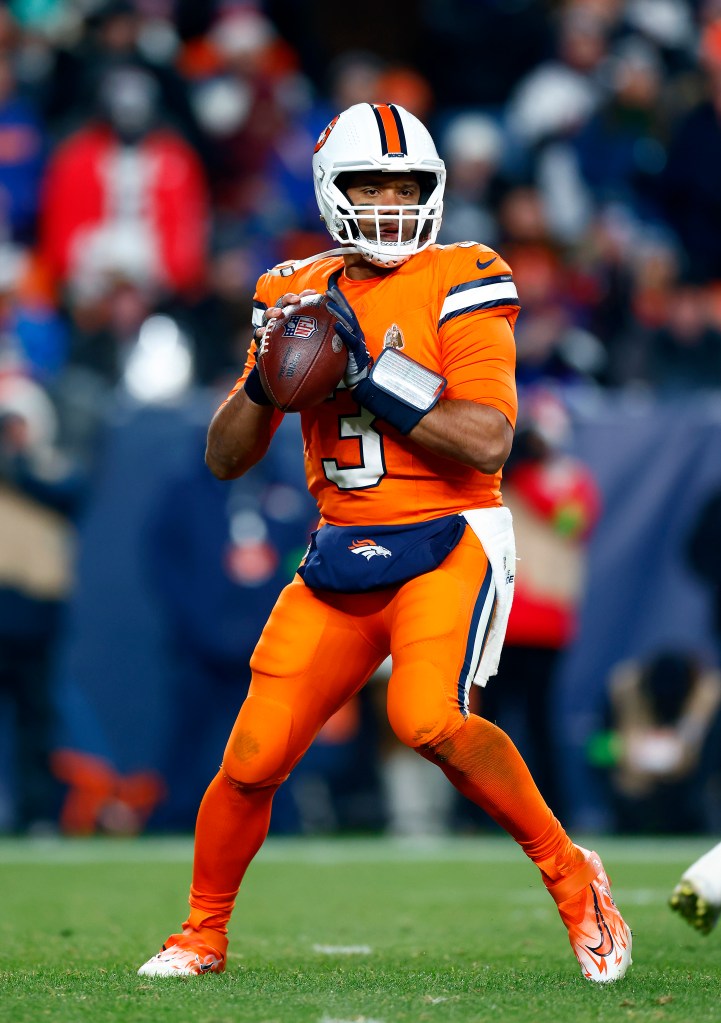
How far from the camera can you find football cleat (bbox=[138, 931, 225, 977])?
3.92 meters

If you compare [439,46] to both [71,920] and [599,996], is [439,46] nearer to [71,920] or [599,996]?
Result: [71,920]

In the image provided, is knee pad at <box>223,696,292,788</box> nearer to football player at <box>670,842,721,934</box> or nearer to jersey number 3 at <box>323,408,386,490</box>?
jersey number 3 at <box>323,408,386,490</box>

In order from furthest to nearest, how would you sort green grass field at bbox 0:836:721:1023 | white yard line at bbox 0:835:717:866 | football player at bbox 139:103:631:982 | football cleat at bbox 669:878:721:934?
white yard line at bbox 0:835:717:866, football player at bbox 139:103:631:982, football cleat at bbox 669:878:721:934, green grass field at bbox 0:836:721:1023

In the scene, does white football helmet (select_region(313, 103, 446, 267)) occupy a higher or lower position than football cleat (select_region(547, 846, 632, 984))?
higher

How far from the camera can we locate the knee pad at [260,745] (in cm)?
392

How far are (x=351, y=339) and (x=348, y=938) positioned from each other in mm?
1888

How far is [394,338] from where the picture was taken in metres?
3.98

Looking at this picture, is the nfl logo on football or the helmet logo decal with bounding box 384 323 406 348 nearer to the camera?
the nfl logo on football

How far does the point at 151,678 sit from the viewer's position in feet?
26.6

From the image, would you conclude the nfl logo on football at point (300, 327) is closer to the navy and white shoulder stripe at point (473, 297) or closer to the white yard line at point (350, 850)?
the navy and white shoulder stripe at point (473, 297)

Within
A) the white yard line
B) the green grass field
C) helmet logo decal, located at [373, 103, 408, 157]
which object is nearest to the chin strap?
helmet logo decal, located at [373, 103, 408, 157]

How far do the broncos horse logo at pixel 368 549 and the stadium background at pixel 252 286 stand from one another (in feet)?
12.8

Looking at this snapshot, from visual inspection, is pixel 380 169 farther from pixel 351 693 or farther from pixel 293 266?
pixel 351 693

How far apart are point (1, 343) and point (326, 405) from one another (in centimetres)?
491
